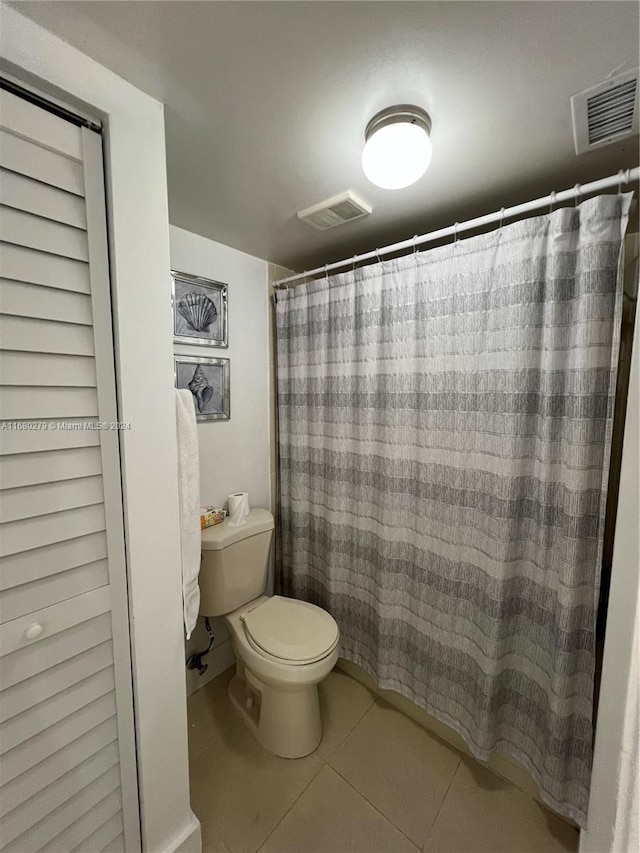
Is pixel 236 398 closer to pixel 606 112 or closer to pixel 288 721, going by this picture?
pixel 288 721

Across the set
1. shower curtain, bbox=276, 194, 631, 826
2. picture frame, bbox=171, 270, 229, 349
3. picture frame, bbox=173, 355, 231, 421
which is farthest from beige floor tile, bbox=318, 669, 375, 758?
picture frame, bbox=171, 270, 229, 349

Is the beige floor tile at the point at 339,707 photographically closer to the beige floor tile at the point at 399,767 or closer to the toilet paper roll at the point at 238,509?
the beige floor tile at the point at 399,767

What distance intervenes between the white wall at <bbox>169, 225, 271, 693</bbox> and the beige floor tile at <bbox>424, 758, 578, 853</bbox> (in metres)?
1.18

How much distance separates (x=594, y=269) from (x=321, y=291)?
109 cm

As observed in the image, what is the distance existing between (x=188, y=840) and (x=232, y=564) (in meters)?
0.83

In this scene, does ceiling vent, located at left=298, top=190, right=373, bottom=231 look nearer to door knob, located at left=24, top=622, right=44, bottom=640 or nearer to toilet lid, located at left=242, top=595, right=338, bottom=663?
door knob, located at left=24, top=622, right=44, bottom=640

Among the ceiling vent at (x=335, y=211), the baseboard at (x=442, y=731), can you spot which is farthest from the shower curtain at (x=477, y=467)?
the ceiling vent at (x=335, y=211)

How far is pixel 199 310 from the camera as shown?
5.31 feet

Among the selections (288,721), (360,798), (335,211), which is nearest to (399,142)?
(335,211)

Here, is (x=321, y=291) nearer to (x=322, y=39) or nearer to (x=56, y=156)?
(x=322, y=39)

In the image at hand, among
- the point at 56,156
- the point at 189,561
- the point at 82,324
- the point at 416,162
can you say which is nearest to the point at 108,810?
the point at 189,561

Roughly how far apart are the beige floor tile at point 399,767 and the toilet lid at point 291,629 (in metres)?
0.49

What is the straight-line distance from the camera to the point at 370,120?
934mm

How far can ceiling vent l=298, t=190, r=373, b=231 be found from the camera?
128 cm
